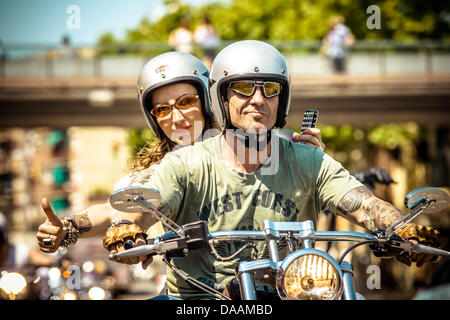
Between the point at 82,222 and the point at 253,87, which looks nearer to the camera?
the point at 253,87

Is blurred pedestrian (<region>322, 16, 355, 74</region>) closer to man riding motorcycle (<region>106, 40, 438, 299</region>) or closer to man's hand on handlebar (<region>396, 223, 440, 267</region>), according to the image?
man riding motorcycle (<region>106, 40, 438, 299</region>)

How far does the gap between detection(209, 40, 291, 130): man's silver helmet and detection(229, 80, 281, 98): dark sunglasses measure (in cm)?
3

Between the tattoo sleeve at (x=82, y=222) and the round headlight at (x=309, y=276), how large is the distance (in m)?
1.47

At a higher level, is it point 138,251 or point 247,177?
point 247,177

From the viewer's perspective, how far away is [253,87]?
3436 millimetres

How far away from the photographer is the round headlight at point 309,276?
239 centimetres

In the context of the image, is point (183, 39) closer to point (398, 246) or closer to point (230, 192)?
point (230, 192)

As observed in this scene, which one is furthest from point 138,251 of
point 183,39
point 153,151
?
point 183,39

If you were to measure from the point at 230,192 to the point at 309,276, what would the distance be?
1053mm

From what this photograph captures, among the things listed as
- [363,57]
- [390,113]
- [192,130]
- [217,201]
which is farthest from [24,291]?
[390,113]

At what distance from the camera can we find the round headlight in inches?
94.0

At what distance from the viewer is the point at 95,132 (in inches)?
2815

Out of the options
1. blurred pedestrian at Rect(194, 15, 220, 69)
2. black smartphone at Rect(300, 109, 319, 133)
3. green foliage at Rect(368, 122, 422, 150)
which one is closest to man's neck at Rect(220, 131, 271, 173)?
black smartphone at Rect(300, 109, 319, 133)

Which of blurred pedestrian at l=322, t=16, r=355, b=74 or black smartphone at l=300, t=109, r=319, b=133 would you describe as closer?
black smartphone at l=300, t=109, r=319, b=133
